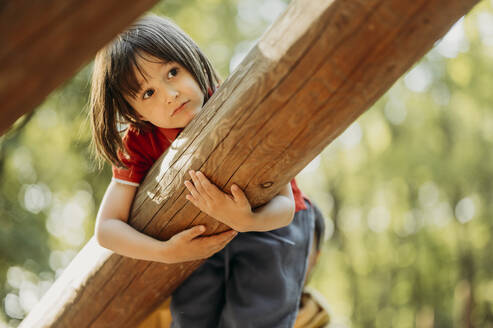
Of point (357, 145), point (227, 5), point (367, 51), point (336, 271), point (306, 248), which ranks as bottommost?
point (336, 271)

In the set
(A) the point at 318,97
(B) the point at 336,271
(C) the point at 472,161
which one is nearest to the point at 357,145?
(C) the point at 472,161

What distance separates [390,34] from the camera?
1.11 metres

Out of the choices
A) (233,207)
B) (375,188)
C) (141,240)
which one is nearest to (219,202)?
(233,207)

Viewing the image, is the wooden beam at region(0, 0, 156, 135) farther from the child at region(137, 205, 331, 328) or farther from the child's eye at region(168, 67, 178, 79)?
the child at region(137, 205, 331, 328)

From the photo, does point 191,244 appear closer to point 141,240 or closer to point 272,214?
point 141,240

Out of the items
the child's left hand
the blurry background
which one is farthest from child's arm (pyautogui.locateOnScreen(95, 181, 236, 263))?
the blurry background

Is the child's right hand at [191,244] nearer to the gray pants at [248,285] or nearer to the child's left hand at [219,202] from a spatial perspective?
the child's left hand at [219,202]

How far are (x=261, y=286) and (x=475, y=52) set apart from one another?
10.6 meters

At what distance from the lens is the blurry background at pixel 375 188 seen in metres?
7.05

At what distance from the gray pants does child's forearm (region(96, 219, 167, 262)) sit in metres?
0.37

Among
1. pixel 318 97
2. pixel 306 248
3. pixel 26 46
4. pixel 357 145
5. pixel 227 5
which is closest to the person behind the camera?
pixel 26 46

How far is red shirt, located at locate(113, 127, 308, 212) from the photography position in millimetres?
1912

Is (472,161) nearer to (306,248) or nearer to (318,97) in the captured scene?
(306,248)

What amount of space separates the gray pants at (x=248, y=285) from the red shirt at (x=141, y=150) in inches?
18.6
